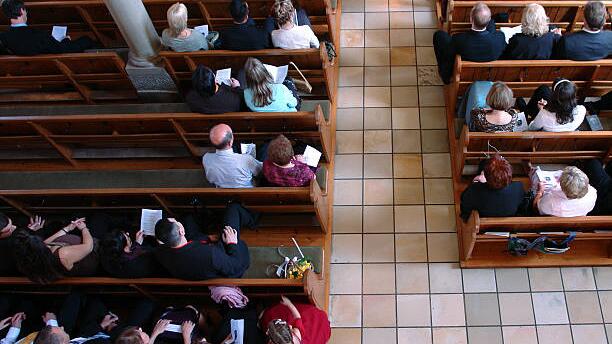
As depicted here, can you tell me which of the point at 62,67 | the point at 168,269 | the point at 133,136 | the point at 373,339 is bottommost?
the point at 373,339

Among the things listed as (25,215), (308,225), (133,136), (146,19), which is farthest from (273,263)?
(146,19)

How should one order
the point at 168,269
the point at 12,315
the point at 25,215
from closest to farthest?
the point at 168,269 < the point at 12,315 < the point at 25,215

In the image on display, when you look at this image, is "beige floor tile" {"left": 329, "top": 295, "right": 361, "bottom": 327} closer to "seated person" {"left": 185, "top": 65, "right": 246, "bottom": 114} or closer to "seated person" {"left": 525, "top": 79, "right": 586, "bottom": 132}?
"seated person" {"left": 185, "top": 65, "right": 246, "bottom": 114}

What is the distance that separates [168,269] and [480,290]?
6.94 feet

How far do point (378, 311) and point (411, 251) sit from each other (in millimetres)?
522

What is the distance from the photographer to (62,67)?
14.0 feet

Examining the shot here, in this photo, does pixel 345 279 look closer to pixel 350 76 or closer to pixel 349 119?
pixel 349 119

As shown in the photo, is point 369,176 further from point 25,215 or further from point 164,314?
point 25,215

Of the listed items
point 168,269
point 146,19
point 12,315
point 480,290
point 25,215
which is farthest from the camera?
point 146,19

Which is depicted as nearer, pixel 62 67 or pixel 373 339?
pixel 373 339

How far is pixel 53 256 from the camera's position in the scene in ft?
10.2

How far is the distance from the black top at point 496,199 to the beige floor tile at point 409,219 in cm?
68

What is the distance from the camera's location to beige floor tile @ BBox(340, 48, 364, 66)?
4930mm

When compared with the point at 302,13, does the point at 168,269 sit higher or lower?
lower
